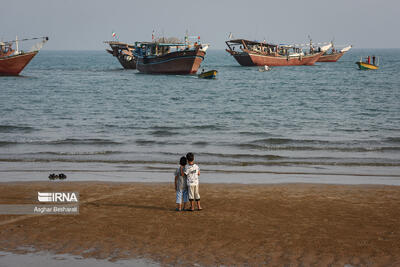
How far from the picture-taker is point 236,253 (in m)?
8.26

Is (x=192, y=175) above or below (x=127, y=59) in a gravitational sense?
below

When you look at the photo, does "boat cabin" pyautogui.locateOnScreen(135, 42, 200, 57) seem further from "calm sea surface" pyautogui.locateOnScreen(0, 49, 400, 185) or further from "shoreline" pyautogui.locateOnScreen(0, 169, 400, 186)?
"shoreline" pyautogui.locateOnScreen(0, 169, 400, 186)

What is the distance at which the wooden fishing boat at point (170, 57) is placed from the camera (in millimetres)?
69875

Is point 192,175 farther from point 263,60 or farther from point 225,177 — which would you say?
point 263,60

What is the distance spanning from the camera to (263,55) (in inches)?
4122

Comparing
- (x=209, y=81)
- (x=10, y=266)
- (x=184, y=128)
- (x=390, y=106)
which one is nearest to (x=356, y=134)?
(x=184, y=128)

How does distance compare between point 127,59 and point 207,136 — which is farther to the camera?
point 127,59

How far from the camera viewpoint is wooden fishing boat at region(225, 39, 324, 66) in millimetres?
101625

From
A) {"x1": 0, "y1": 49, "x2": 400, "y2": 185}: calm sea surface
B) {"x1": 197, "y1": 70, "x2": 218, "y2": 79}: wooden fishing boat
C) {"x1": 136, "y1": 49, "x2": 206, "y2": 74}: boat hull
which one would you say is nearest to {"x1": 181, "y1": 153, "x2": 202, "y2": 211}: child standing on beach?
{"x1": 0, "y1": 49, "x2": 400, "y2": 185}: calm sea surface

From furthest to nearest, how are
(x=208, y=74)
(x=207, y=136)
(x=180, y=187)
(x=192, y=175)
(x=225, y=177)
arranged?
1. (x=208, y=74)
2. (x=207, y=136)
3. (x=225, y=177)
4. (x=180, y=187)
5. (x=192, y=175)

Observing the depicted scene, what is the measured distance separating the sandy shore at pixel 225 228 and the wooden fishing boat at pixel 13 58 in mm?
59024

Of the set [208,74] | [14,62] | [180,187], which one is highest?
[14,62]

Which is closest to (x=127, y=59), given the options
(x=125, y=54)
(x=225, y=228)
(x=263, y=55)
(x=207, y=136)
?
(x=125, y=54)

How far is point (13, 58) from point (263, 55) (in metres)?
55.0
